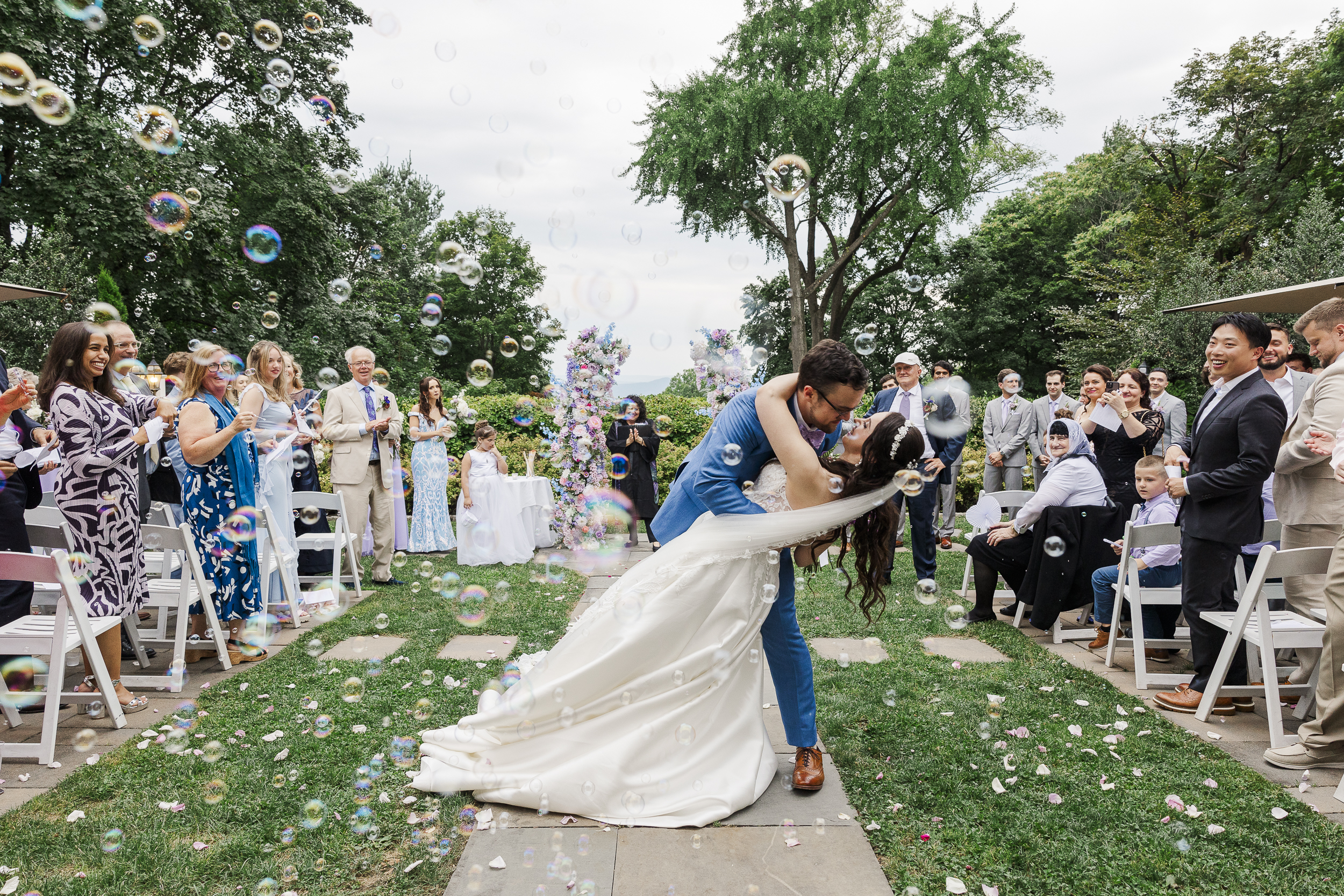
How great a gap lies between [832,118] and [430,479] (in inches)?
604

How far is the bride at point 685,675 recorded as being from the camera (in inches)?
106

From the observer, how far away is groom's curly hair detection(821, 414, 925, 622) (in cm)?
272

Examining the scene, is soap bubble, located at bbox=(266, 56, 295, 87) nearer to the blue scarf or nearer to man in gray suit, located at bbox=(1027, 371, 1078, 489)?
the blue scarf

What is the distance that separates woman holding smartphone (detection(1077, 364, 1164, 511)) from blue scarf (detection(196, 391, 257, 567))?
6086 millimetres

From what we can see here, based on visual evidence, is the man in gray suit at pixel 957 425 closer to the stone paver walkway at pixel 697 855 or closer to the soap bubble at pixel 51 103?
the stone paver walkway at pixel 697 855

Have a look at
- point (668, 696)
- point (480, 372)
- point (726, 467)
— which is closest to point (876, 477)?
point (726, 467)

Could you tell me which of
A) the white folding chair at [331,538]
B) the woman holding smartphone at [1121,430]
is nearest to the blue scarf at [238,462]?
the white folding chair at [331,538]

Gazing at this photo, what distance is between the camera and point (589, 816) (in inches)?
106

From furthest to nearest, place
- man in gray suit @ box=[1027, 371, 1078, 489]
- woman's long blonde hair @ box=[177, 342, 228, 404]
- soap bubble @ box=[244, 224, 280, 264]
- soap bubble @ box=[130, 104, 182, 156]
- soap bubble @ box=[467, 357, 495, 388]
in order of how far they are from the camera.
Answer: man in gray suit @ box=[1027, 371, 1078, 489], soap bubble @ box=[244, 224, 280, 264], soap bubble @ box=[467, 357, 495, 388], soap bubble @ box=[130, 104, 182, 156], woman's long blonde hair @ box=[177, 342, 228, 404]

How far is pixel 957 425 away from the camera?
7094 millimetres

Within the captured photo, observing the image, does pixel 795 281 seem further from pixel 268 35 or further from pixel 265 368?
pixel 265 368

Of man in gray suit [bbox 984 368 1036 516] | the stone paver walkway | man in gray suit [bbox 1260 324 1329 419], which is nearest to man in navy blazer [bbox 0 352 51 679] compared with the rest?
the stone paver walkway

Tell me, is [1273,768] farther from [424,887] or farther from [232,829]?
[232,829]

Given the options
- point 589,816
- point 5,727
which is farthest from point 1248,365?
point 5,727
